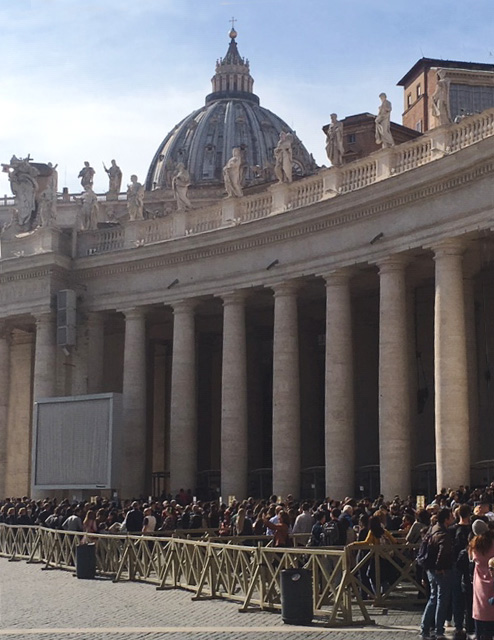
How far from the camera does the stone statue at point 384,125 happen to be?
42938 mm

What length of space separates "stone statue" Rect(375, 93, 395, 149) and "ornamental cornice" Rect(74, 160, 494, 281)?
89.8 inches

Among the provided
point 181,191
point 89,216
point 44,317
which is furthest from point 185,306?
point 89,216

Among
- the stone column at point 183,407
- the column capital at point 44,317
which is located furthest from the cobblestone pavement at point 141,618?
the column capital at point 44,317

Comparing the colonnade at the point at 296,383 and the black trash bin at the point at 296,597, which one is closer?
the black trash bin at the point at 296,597

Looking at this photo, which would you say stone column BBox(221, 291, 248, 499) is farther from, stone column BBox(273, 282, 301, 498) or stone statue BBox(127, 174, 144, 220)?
stone statue BBox(127, 174, 144, 220)

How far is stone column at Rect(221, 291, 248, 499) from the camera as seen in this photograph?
47312 millimetres

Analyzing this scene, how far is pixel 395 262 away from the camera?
41.2m

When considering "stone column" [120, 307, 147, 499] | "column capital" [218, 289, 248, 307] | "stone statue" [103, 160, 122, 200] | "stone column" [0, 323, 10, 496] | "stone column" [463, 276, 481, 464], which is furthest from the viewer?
"stone statue" [103, 160, 122, 200]

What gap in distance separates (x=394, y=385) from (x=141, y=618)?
20.0 metres

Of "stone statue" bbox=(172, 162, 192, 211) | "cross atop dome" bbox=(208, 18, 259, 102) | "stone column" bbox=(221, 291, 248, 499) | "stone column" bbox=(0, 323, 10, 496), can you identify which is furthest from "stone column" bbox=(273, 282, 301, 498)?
"cross atop dome" bbox=(208, 18, 259, 102)

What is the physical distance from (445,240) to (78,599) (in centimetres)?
1858

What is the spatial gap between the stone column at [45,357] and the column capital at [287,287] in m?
13.0

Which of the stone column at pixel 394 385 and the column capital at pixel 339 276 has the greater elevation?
the column capital at pixel 339 276

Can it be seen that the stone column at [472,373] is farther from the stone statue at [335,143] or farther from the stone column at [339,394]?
the stone statue at [335,143]
